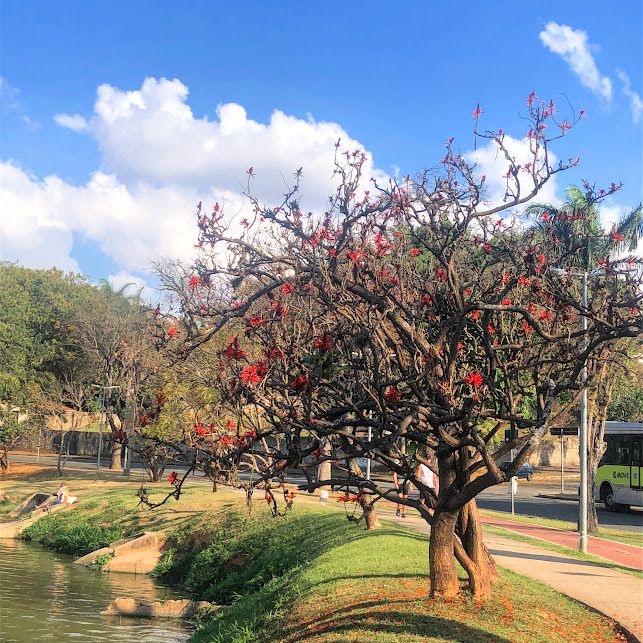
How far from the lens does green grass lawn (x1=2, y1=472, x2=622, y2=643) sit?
381 inches

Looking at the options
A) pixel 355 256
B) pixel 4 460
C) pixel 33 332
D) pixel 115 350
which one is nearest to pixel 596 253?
pixel 355 256

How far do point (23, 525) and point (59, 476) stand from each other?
9.84 meters

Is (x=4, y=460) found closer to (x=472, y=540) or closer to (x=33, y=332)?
(x=33, y=332)

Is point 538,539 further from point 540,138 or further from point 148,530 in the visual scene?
point 540,138

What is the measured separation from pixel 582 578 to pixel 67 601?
1097 cm

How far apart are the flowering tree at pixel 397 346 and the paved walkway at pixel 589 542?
7.60 metres

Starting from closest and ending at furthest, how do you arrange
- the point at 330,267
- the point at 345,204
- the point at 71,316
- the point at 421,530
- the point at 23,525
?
1. the point at 330,267
2. the point at 345,204
3. the point at 421,530
4. the point at 23,525
5. the point at 71,316

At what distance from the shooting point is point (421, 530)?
62.6 ft

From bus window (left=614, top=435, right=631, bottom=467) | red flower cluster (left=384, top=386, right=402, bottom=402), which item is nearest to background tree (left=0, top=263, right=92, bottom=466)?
bus window (left=614, top=435, right=631, bottom=467)

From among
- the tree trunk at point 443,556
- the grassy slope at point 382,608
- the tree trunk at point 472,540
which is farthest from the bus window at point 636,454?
the tree trunk at point 443,556

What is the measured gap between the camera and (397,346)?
9.27 meters

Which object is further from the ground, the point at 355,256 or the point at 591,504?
the point at 355,256

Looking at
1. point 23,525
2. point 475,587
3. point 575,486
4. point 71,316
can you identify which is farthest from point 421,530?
point 71,316

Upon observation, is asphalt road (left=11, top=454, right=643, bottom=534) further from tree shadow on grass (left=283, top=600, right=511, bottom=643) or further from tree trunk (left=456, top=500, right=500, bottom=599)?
tree shadow on grass (left=283, top=600, right=511, bottom=643)
